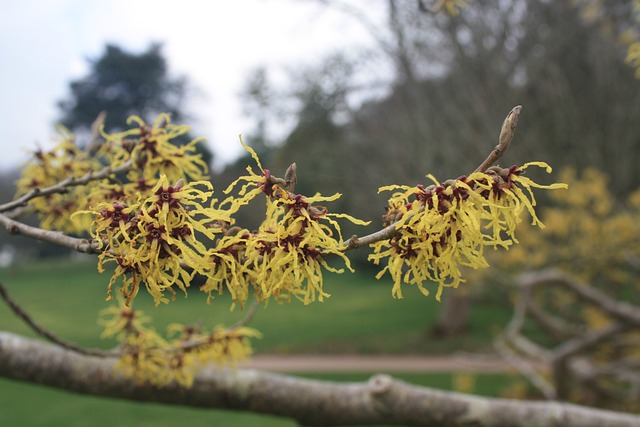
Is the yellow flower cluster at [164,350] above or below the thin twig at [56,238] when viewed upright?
below

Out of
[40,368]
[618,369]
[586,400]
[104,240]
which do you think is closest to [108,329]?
[40,368]

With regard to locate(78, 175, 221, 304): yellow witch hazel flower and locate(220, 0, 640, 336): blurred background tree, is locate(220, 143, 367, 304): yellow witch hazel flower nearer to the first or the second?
locate(78, 175, 221, 304): yellow witch hazel flower

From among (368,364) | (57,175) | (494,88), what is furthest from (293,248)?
(368,364)

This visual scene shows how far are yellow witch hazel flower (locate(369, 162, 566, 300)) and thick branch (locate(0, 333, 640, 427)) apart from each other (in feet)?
3.99

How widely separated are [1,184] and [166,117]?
1646cm

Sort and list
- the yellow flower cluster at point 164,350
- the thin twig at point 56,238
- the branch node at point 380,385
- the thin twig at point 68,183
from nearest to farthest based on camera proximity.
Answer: the thin twig at point 56,238 < the thin twig at point 68,183 < the yellow flower cluster at point 164,350 < the branch node at point 380,385

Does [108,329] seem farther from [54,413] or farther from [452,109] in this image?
[452,109]

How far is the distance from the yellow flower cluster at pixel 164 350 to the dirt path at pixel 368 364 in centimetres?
967

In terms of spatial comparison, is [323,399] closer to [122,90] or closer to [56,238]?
[56,238]

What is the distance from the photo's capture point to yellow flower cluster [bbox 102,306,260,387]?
1.77 m

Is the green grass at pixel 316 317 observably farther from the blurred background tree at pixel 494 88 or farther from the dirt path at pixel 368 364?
the blurred background tree at pixel 494 88

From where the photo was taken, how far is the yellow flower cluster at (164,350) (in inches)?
69.6

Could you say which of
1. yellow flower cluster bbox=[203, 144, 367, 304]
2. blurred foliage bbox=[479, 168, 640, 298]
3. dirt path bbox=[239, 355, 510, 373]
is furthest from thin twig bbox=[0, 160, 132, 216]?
dirt path bbox=[239, 355, 510, 373]

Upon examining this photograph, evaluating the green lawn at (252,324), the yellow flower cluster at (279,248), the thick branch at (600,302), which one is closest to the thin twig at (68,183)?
the yellow flower cluster at (279,248)
